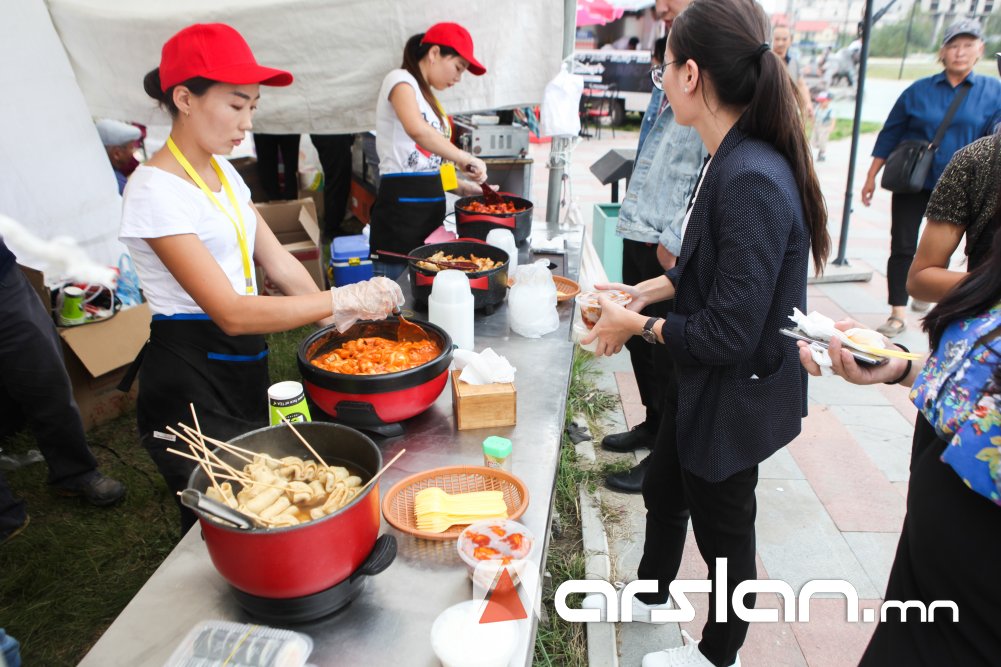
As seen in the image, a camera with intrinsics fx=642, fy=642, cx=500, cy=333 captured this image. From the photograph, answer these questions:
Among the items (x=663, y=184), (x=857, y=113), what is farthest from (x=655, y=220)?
(x=857, y=113)

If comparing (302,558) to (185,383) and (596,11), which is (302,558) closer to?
(185,383)

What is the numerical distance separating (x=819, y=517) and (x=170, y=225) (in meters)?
3.05

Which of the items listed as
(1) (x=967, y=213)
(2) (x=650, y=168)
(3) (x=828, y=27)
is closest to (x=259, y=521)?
(1) (x=967, y=213)

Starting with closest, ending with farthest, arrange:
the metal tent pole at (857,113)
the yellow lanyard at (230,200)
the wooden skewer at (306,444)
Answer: the wooden skewer at (306,444)
the yellow lanyard at (230,200)
the metal tent pole at (857,113)

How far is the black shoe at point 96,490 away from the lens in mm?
3207

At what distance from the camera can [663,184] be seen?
285 cm

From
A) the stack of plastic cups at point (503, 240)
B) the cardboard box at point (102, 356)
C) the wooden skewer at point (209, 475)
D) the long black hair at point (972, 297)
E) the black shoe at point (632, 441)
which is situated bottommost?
the black shoe at point (632, 441)

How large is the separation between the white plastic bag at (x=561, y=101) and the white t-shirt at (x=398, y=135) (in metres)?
0.94

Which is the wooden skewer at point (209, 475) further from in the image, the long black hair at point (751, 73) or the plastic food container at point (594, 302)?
the long black hair at point (751, 73)

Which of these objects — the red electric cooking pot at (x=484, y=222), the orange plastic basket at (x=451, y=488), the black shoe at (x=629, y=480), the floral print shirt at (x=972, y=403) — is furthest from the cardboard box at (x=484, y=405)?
the red electric cooking pot at (x=484, y=222)

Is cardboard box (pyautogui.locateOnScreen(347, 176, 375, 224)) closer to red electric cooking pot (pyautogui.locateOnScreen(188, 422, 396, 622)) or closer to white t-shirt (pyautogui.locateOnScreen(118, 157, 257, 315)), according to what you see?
white t-shirt (pyautogui.locateOnScreen(118, 157, 257, 315))

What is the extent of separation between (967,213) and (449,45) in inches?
98.3

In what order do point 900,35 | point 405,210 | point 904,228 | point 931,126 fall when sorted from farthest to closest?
point 900,35 < point 904,228 < point 931,126 < point 405,210

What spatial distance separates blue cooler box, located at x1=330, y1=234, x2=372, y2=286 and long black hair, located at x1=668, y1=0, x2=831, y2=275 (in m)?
3.03
